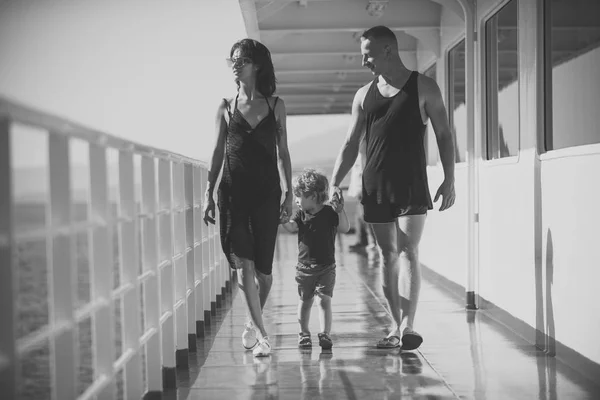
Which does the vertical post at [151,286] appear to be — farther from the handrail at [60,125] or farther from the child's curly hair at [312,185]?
the child's curly hair at [312,185]

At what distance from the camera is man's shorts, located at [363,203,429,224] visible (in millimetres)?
4004

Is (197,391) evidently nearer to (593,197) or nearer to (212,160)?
(212,160)

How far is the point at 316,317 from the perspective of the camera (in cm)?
552

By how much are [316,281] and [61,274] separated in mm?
2416

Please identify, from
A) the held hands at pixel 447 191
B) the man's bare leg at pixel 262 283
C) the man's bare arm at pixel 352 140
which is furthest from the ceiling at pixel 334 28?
the man's bare leg at pixel 262 283

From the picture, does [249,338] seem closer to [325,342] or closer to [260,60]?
[325,342]

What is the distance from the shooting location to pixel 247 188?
387 cm

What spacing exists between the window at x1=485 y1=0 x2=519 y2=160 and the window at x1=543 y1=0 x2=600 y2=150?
0.65 m

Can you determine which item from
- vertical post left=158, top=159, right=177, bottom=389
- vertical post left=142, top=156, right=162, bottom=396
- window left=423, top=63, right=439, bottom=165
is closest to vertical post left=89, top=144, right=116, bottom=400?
vertical post left=142, top=156, right=162, bottom=396

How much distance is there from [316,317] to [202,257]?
96cm

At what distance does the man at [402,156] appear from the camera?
3.99 m

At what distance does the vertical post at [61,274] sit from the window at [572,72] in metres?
2.51

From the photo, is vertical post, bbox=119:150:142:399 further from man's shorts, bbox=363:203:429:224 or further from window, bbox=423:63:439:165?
window, bbox=423:63:439:165

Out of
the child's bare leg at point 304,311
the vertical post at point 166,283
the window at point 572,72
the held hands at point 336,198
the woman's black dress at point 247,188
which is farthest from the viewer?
the child's bare leg at point 304,311
